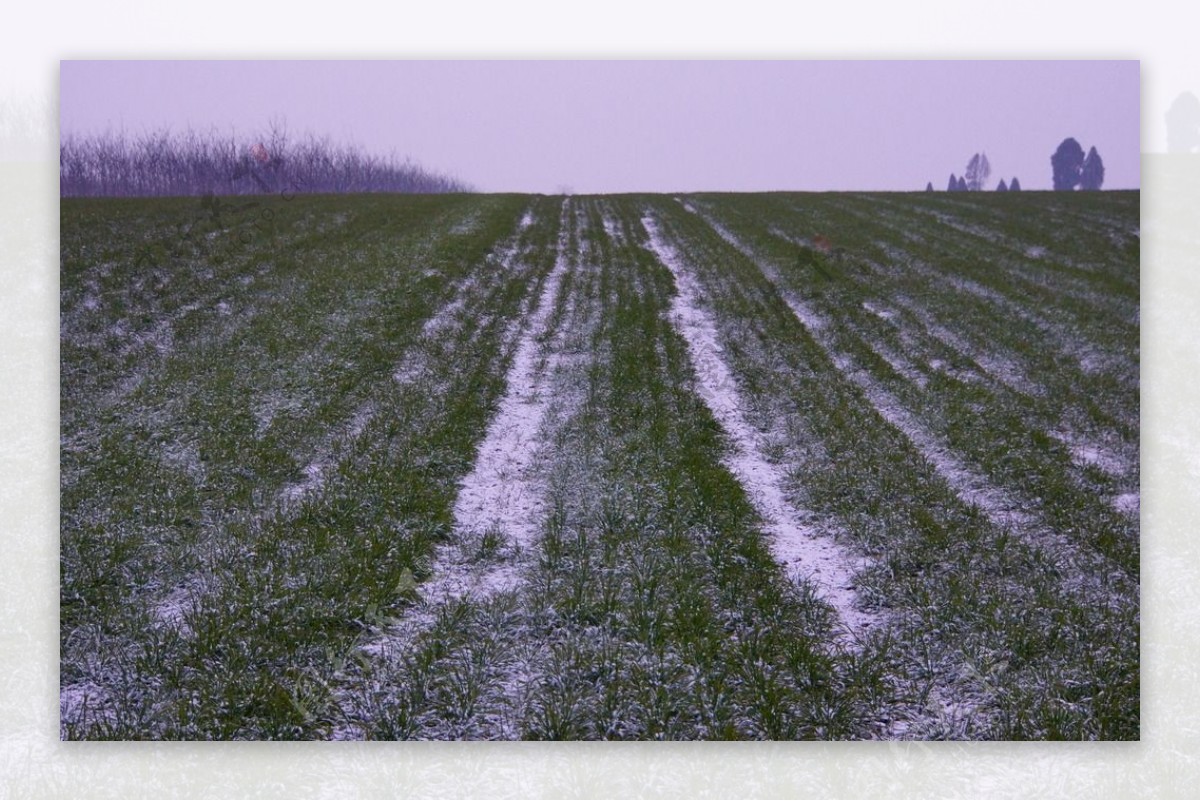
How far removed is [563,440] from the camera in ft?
19.2

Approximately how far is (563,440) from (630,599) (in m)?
1.31

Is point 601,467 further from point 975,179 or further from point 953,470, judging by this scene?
point 975,179

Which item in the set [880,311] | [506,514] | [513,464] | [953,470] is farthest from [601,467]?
[880,311]

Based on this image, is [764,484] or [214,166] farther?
[214,166]

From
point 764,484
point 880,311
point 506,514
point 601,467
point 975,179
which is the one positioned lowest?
point 506,514

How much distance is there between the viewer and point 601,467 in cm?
567

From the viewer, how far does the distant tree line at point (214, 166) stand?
6.06 meters

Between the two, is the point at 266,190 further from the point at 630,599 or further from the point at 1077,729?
the point at 1077,729

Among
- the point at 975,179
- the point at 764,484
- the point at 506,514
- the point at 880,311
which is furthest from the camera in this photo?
the point at 880,311

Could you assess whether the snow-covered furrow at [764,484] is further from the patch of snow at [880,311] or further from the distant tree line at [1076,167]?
the distant tree line at [1076,167]

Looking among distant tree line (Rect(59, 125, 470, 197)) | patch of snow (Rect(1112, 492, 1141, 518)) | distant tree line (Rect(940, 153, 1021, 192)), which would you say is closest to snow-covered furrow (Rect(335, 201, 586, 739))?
distant tree line (Rect(59, 125, 470, 197))

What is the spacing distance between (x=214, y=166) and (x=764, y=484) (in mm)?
4634

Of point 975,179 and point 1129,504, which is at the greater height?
point 975,179

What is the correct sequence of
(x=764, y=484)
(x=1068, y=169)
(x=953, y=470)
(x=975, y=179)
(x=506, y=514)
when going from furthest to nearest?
(x=975, y=179)
(x=1068, y=169)
(x=953, y=470)
(x=764, y=484)
(x=506, y=514)
